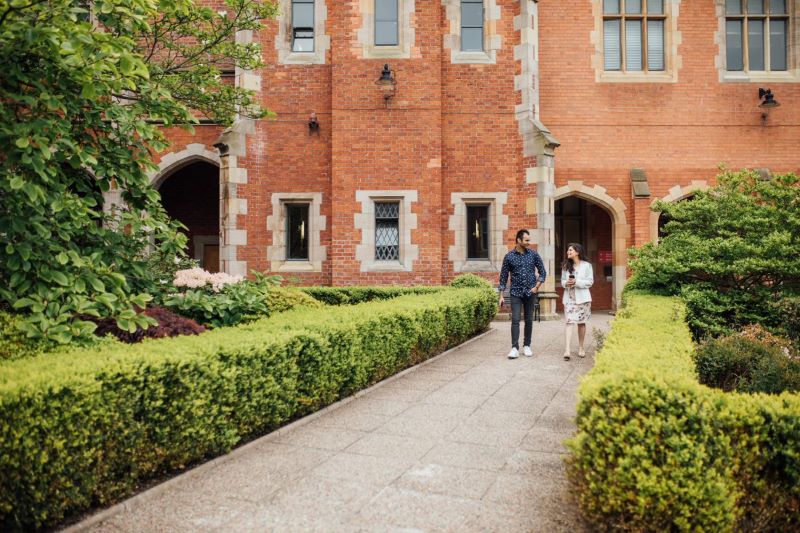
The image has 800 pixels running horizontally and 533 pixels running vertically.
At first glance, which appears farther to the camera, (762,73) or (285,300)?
(762,73)

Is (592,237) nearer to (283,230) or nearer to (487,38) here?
(487,38)

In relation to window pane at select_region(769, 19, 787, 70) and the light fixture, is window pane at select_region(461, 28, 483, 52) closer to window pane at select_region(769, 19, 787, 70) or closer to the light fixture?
the light fixture

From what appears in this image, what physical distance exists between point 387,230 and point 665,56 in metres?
8.38

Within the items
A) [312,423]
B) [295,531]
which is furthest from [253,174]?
[295,531]

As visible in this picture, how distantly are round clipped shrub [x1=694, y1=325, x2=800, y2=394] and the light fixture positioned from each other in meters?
9.62

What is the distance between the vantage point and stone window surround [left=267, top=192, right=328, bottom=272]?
41.3 feet

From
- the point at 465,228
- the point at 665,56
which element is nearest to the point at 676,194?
the point at 665,56

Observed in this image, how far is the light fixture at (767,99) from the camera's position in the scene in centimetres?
1322

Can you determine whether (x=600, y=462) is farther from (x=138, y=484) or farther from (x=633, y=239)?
(x=633, y=239)

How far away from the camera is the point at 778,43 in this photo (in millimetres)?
13844

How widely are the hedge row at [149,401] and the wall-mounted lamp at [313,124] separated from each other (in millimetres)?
7684

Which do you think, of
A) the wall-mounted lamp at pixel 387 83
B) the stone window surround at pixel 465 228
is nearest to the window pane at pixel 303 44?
the wall-mounted lamp at pixel 387 83

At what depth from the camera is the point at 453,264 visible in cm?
1256

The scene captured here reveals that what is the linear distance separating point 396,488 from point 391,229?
30.4 ft
